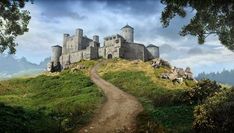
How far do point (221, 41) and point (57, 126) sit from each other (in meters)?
18.4

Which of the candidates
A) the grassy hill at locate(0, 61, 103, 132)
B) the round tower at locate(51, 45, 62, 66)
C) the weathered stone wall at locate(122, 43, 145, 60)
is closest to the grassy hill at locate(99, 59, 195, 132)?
the grassy hill at locate(0, 61, 103, 132)

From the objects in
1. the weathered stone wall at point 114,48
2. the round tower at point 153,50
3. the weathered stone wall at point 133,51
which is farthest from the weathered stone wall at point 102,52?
the round tower at point 153,50

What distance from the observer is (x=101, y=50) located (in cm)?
12544

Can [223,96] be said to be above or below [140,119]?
above

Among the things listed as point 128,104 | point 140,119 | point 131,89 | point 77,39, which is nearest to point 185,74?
point 131,89

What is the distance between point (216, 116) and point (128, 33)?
11921 cm

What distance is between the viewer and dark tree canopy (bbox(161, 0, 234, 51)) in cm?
2651

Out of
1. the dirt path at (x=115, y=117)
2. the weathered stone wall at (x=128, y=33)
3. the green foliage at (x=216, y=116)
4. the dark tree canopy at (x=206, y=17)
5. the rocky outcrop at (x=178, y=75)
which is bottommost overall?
the dirt path at (x=115, y=117)

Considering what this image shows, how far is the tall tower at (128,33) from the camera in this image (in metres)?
140

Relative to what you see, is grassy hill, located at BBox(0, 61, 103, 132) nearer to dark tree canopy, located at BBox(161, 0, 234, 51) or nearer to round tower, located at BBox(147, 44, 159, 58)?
dark tree canopy, located at BBox(161, 0, 234, 51)

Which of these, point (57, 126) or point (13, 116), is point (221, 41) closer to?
point (57, 126)

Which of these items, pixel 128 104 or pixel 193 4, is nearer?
pixel 193 4

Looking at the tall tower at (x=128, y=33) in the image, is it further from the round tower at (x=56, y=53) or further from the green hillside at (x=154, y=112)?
the green hillside at (x=154, y=112)

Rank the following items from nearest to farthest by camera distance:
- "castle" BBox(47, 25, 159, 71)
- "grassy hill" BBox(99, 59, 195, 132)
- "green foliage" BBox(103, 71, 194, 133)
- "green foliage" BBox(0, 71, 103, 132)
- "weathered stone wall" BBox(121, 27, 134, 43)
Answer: "green foliage" BBox(103, 71, 194, 133), "green foliage" BBox(0, 71, 103, 132), "grassy hill" BBox(99, 59, 195, 132), "castle" BBox(47, 25, 159, 71), "weathered stone wall" BBox(121, 27, 134, 43)
